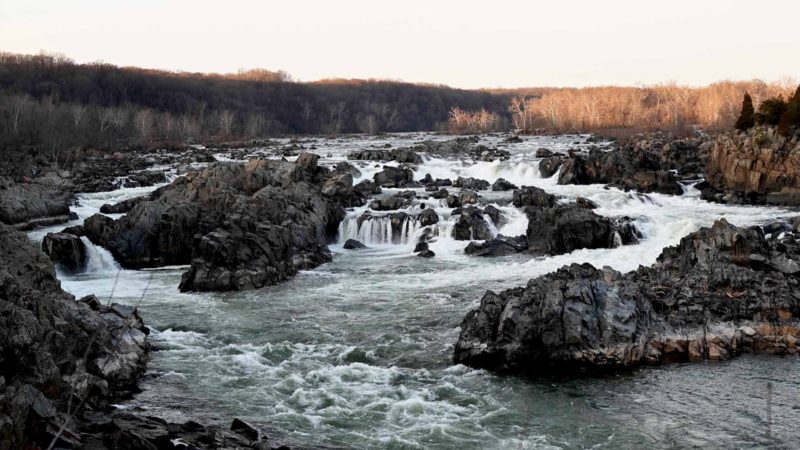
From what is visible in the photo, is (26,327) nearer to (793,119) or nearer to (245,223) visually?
(245,223)

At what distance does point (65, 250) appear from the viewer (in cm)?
2758

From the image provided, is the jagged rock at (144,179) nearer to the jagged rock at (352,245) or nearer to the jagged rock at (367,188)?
the jagged rock at (367,188)

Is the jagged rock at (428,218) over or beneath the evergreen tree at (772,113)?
beneath

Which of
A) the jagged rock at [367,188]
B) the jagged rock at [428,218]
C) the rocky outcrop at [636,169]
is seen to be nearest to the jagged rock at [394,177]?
the jagged rock at [367,188]

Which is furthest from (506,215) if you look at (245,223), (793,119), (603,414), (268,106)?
(268,106)

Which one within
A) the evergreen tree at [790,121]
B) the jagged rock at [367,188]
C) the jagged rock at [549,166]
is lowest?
the jagged rock at [367,188]

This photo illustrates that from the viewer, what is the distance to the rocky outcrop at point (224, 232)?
25250mm

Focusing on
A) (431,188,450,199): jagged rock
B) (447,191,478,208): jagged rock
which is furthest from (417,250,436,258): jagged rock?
(431,188,450,199): jagged rock

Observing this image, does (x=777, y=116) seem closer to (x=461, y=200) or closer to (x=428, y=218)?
(x=461, y=200)

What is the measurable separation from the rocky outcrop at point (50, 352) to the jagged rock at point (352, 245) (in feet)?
48.8

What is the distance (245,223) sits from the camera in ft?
89.0

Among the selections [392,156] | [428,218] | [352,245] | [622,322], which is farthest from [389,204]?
[622,322]

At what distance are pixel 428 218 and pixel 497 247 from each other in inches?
201

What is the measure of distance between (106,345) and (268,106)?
5538 inches
